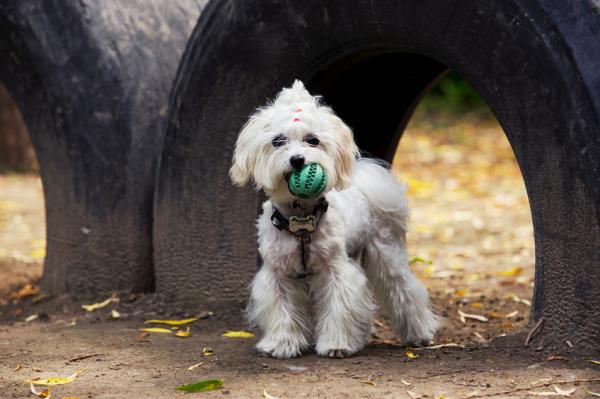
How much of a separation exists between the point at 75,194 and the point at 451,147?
9223mm

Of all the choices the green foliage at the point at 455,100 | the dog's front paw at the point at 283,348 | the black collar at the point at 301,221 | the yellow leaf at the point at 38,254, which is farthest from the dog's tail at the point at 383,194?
the green foliage at the point at 455,100

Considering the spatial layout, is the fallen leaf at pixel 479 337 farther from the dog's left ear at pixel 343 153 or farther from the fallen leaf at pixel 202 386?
the fallen leaf at pixel 202 386

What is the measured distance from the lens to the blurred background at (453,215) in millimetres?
6168

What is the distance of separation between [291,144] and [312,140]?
11 centimetres

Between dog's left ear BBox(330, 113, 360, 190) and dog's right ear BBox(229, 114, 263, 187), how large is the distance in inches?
13.3

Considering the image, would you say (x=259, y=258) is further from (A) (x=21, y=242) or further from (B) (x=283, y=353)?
(A) (x=21, y=242)

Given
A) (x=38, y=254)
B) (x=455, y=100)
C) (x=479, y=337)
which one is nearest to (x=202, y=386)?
(x=479, y=337)

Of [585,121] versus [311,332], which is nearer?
[585,121]

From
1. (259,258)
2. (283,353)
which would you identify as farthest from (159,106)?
(283,353)

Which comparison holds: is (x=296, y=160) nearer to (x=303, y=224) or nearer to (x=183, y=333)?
(x=303, y=224)

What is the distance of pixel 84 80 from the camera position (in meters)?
5.86

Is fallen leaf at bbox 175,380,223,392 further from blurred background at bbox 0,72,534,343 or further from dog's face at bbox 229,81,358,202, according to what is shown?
blurred background at bbox 0,72,534,343

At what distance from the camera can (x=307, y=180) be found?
13.4ft

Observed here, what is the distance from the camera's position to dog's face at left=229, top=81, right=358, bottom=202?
4137mm
